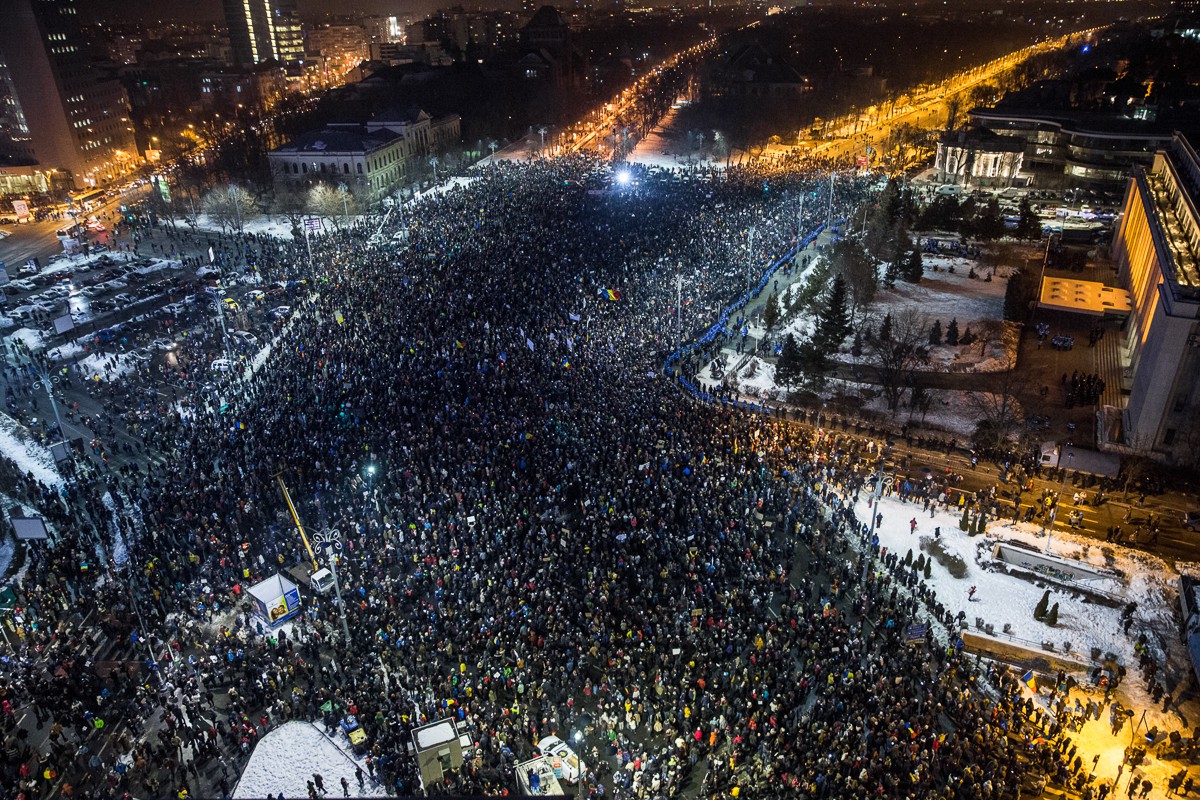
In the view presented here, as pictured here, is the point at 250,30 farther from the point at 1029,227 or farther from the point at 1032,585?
the point at 1032,585

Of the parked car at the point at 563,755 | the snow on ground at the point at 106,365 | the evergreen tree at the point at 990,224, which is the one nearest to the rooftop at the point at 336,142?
the snow on ground at the point at 106,365

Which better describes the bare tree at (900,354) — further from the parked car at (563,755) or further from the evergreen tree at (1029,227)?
the parked car at (563,755)

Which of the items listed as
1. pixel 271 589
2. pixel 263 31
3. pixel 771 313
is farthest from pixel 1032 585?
pixel 263 31

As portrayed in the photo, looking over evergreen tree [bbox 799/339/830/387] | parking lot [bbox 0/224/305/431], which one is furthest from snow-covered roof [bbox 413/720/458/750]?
evergreen tree [bbox 799/339/830/387]

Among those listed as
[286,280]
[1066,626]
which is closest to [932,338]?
[1066,626]

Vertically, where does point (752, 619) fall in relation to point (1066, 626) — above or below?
above

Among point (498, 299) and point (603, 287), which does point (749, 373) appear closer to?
point (603, 287)
